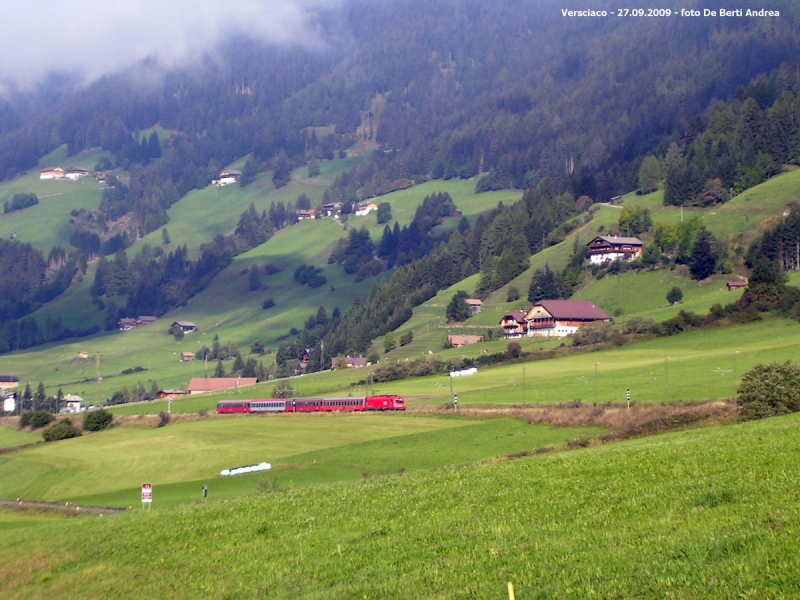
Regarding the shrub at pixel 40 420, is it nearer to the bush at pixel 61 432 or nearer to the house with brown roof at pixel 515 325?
the bush at pixel 61 432

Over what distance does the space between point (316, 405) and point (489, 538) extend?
73197 millimetres

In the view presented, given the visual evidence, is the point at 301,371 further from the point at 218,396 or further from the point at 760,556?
the point at 760,556

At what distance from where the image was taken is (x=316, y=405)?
90.1 metres

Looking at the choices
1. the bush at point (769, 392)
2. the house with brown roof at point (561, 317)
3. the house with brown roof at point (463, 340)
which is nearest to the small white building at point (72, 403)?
the house with brown roof at point (463, 340)

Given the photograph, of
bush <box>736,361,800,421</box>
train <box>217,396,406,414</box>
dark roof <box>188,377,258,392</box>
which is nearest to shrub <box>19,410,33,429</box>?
train <box>217,396,406,414</box>

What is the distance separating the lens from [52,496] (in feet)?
184

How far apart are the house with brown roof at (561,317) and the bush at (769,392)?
249 ft

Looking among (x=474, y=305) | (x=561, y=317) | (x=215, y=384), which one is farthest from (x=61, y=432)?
(x=474, y=305)

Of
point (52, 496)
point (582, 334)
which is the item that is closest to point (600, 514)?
point (52, 496)

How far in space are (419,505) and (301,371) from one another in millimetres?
133255

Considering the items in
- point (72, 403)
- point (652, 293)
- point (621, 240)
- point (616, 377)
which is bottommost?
point (616, 377)

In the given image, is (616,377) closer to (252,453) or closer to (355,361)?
(252,453)

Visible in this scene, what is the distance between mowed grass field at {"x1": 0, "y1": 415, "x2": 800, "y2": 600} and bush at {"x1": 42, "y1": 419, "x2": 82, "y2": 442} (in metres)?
60.2

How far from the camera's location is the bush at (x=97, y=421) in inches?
3565
